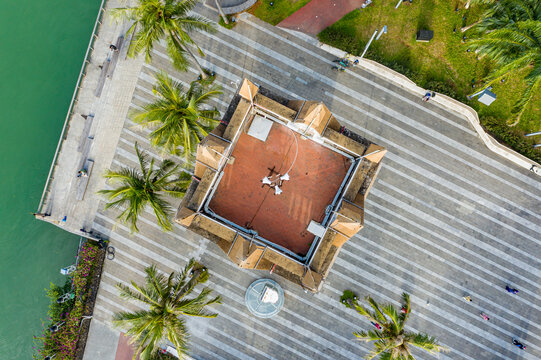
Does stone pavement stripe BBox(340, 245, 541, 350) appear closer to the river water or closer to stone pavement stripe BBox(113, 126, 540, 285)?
stone pavement stripe BBox(113, 126, 540, 285)

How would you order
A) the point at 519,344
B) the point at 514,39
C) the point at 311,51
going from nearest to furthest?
the point at 514,39 < the point at 519,344 < the point at 311,51

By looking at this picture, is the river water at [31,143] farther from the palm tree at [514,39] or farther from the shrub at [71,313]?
the palm tree at [514,39]

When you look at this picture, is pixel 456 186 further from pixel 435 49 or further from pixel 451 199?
pixel 435 49

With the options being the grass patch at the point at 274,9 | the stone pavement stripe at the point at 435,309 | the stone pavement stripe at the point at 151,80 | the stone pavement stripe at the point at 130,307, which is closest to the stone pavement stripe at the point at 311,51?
the grass patch at the point at 274,9

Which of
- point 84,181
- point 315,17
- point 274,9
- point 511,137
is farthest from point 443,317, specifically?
point 84,181

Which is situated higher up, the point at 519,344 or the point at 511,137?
the point at 511,137

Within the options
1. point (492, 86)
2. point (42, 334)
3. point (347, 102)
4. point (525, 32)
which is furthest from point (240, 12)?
point (42, 334)

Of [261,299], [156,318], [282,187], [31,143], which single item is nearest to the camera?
[156,318]

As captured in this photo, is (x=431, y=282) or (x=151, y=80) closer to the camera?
(x=431, y=282)
